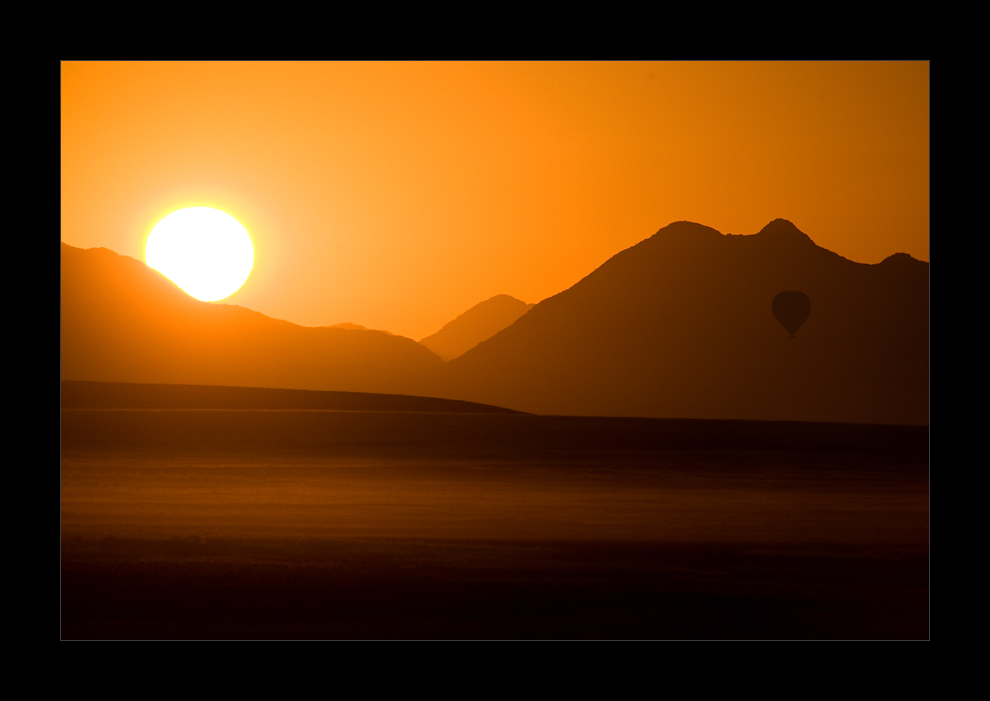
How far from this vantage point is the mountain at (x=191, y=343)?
583cm

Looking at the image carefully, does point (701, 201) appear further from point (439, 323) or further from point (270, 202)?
point (270, 202)

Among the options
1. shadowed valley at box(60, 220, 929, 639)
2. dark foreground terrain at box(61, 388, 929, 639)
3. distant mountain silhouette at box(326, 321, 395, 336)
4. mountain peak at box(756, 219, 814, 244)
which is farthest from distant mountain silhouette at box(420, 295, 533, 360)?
mountain peak at box(756, 219, 814, 244)

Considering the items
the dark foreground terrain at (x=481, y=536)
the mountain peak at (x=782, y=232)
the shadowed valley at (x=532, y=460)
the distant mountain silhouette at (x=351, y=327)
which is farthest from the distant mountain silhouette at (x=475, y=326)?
the mountain peak at (x=782, y=232)

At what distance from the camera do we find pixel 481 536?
18.2 ft

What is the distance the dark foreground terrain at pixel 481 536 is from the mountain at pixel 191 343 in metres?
0.35

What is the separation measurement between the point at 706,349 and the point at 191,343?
4.26 m

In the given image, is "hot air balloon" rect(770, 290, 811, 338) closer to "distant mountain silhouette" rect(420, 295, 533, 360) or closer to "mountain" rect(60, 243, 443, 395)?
"distant mountain silhouette" rect(420, 295, 533, 360)

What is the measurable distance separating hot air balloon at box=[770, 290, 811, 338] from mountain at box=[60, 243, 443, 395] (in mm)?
2873

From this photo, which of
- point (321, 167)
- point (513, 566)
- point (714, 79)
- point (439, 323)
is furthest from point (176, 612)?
point (714, 79)

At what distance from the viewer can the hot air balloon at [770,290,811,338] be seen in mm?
6078

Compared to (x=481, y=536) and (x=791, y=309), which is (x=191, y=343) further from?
(x=791, y=309)

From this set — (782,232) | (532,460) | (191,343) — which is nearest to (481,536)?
(532,460)

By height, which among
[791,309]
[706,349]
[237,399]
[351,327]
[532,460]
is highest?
[791,309]

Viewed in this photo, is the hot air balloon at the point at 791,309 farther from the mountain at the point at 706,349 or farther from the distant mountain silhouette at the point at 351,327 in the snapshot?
the distant mountain silhouette at the point at 351,327
